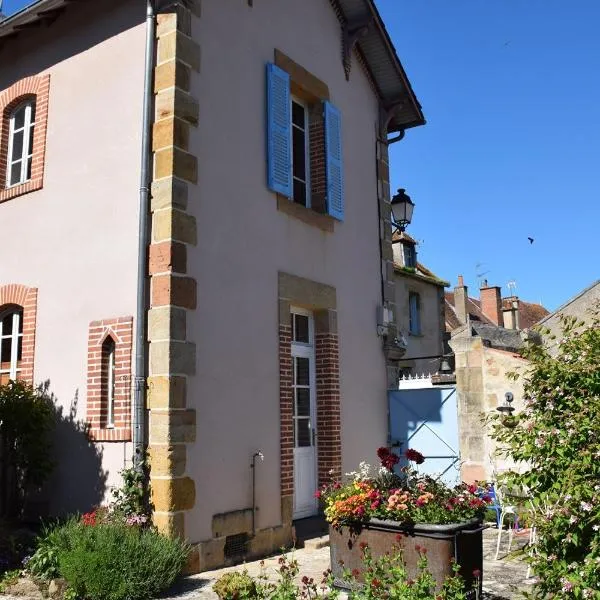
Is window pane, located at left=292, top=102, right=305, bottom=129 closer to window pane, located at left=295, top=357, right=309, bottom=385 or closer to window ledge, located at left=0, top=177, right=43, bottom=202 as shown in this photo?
window pane, located at left=295, top=357, right=309, bottom=385

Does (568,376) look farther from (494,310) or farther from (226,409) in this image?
(494,310)

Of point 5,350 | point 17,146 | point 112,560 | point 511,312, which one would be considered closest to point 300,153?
point 17,146

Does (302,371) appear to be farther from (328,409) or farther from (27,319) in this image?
(27,319)

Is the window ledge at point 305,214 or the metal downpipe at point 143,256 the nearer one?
the metal downpipe at point 143,256

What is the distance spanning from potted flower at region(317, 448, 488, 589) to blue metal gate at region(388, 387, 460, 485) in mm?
3223

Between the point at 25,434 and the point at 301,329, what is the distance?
341 cm

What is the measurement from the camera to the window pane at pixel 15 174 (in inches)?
333

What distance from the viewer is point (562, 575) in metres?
3.68

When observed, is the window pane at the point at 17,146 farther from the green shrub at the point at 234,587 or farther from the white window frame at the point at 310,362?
the green shrub at the point at 234,587

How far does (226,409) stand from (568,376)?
3750mm

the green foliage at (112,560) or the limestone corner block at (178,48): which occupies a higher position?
the limestone corner block at (178,48)

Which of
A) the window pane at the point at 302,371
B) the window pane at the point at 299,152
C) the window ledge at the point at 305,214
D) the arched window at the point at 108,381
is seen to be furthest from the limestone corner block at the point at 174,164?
the window pane at the point at 302,371

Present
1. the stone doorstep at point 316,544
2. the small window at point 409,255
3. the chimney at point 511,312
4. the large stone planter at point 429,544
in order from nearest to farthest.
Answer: the large stone planter at point 429,544
the stone doorstep at point 316,544
the small window at point 409,255
the chimney at point 511,312

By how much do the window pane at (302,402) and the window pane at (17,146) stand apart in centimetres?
448
